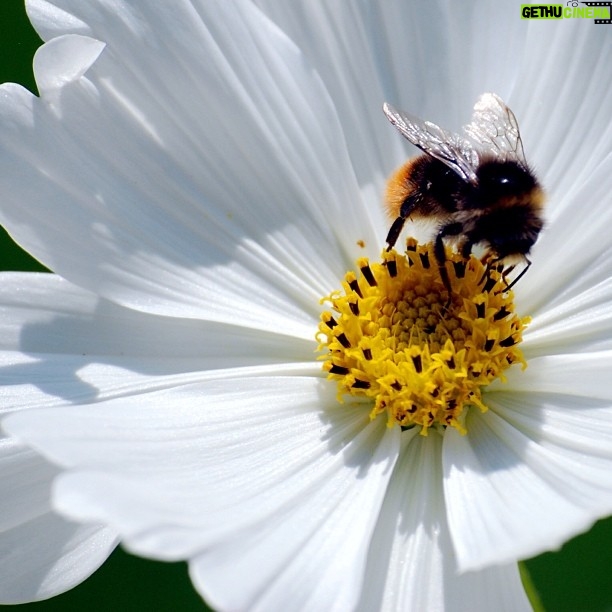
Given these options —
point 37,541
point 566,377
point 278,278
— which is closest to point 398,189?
point 278,278

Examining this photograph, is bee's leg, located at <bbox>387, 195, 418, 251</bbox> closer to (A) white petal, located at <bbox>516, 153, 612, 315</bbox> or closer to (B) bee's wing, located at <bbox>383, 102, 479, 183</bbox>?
(B) bee's wing, located at <bbox>383, 102, 479, 183</bbox>

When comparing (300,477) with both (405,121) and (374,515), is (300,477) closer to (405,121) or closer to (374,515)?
(374,515)

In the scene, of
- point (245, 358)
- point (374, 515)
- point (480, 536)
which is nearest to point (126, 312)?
point (245, 358)

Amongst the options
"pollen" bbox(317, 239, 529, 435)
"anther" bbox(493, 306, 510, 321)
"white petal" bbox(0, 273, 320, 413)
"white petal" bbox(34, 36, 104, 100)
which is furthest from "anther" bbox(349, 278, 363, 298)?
"white petal" bbox(34, 36, 104, 100)

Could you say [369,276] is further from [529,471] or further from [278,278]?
[529,471]

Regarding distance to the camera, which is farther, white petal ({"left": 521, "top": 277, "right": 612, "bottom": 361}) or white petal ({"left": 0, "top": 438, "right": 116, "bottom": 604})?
white petal ({"left": 521, "top": 277, "right": 612, "bottom": 361})

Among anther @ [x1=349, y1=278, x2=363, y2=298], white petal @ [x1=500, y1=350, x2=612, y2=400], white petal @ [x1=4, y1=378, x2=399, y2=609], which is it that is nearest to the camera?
white petal @ [x1=4, y1=378, x2=399, y2=609]

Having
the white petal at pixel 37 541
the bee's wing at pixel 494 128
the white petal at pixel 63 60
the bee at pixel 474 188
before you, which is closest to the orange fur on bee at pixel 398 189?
the bee at pixel 474 188

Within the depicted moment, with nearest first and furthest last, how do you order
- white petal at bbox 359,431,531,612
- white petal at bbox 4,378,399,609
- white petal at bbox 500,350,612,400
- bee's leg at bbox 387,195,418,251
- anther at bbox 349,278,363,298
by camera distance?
white petal at bbox 4,378,399,609, white petal at bbox 359,431,531,612, white petal at bbox 500,350,612,400, bee's leg at bbox 387,195,418,251, anther at bbox 349,278,363,298

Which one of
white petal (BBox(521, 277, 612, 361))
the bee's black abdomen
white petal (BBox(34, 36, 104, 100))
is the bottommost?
white petal (BBox(521, 277, 612, 361))

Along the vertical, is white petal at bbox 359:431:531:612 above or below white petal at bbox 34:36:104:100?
below
